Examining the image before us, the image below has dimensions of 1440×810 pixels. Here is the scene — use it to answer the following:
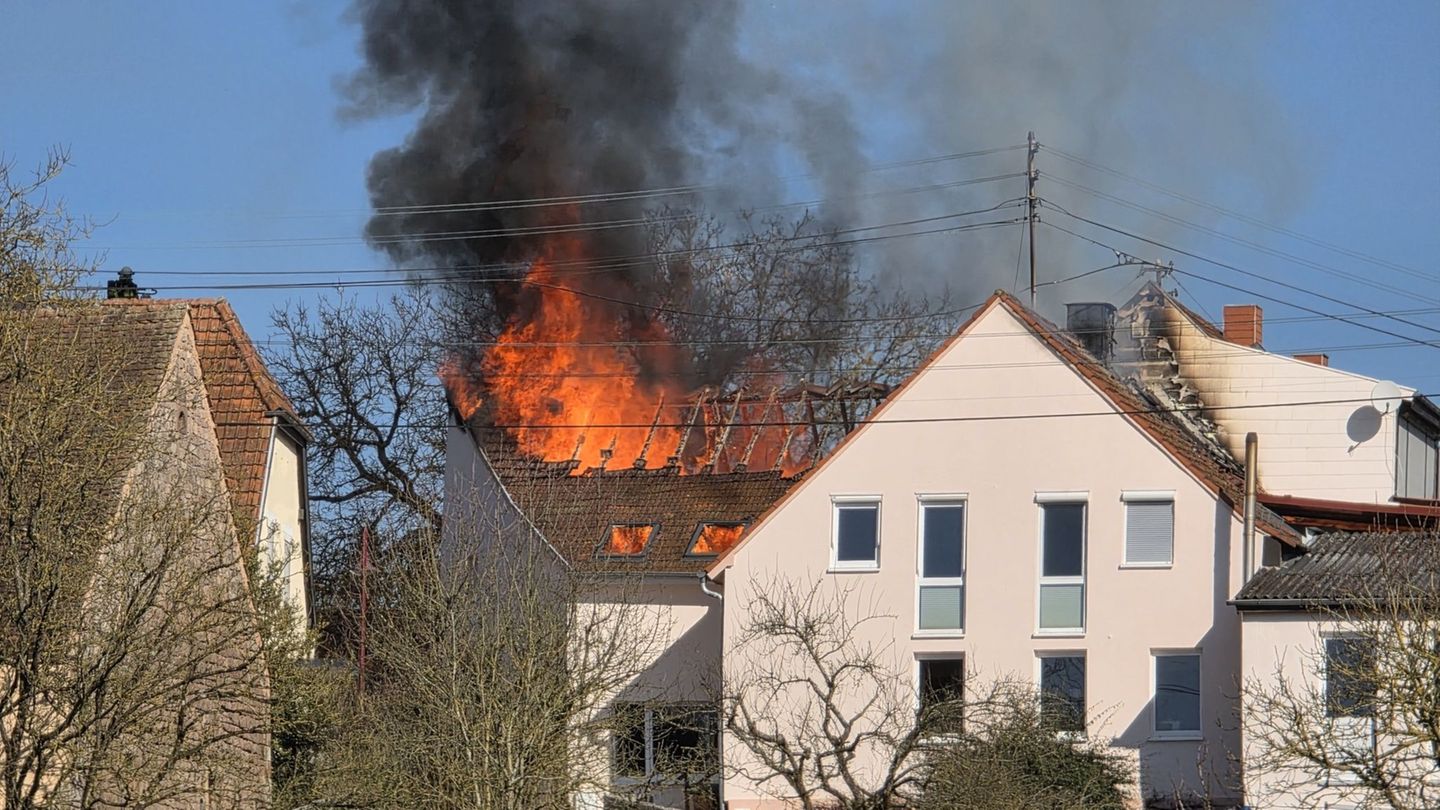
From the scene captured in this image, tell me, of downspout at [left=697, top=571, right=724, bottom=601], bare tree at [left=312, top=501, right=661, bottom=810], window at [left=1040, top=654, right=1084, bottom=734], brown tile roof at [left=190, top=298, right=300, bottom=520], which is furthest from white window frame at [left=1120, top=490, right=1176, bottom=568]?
brown tile roof at [left=190, top=298, right=300, bottom=520]

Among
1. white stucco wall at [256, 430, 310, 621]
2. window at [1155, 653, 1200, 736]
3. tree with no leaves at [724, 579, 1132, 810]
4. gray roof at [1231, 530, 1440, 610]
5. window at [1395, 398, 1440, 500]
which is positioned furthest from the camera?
window at [1395, 398, 1440, 500]

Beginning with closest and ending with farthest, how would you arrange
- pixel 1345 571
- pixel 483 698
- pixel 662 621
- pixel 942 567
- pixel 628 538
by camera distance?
1. pixel 483 698
2. pixel 1345 571
3. pixel 942 567
4. pixel 662 621
5. pixel 628 538

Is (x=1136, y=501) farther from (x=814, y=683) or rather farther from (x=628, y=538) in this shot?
(x=628, y=538)

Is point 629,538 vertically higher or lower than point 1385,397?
lower

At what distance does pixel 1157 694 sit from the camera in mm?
32031

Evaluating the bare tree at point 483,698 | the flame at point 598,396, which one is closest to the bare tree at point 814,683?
the bare tree at point 483,698

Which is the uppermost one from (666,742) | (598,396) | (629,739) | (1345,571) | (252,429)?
(598,396)

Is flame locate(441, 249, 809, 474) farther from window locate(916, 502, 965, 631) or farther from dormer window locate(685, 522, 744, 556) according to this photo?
window locate(916, 502, 965, 631)

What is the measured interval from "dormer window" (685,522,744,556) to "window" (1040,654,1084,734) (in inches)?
307

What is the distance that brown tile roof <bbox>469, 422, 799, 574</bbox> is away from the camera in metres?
38.1

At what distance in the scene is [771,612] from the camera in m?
33.4

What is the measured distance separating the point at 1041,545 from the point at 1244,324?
1470 cm

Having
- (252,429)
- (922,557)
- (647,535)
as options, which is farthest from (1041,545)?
(252,429)

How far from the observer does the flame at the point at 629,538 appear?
129 feet
